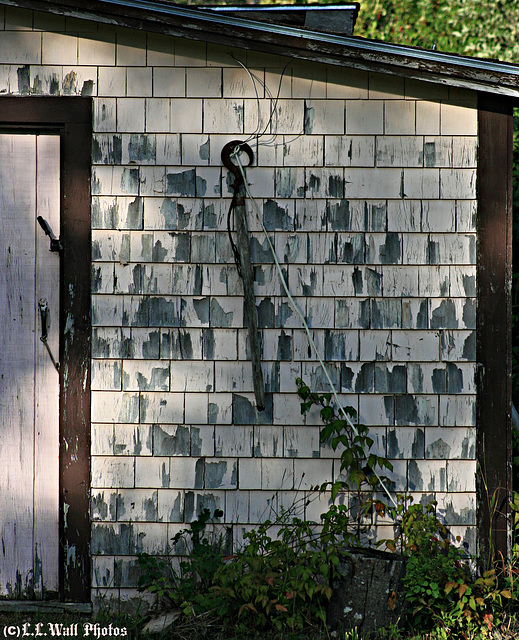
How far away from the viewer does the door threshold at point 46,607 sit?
3.46 meters

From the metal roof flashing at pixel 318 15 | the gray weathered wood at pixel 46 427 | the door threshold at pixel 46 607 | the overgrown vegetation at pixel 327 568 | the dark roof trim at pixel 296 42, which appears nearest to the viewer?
the overgrown vegetation at pixel 327 568

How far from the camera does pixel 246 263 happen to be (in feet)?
11.4

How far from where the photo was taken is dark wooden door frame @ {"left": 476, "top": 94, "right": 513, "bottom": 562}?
353 centimetres

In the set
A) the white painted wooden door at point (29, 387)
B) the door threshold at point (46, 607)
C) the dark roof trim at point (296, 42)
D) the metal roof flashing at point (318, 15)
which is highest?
the metal roof flashing at point (318, 15)

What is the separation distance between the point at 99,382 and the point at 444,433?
2021 mm

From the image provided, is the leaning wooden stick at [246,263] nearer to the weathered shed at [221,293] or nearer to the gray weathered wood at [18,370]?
the weathered shed at [221,293]

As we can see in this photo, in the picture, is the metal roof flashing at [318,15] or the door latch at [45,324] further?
the metal roof flashing at [318,15]

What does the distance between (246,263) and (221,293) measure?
0.23 metres

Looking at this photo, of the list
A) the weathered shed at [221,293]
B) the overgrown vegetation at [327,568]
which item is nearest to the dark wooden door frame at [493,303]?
the weathered shed at [221,293]

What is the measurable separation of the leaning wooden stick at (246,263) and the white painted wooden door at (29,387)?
1.03 metres

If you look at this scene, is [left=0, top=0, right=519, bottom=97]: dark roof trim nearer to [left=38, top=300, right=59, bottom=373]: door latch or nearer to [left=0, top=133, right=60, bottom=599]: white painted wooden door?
[left=0, top=133, right=60, bottom=599]: white painted wooden door

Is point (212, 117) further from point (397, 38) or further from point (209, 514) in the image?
point (397, 38)

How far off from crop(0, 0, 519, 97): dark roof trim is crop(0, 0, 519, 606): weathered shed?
11 centimetres

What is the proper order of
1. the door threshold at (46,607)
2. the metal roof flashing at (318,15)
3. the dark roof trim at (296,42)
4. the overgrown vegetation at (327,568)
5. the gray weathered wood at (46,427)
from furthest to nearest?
the metal roof flashing at (318,15), the gray weathered wood at (46,427), the door threshold at (46,607), the dark roof trim at (296,42), the overgrown vegetation at (327,568)
